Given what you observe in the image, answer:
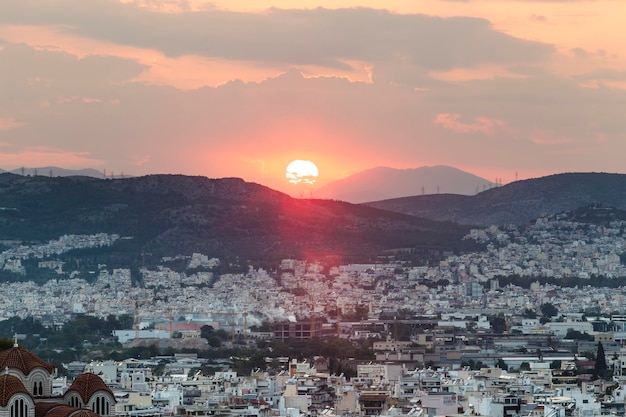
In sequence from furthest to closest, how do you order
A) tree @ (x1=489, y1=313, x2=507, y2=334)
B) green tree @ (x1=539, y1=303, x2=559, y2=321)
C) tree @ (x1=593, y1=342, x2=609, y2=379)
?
green tree @ (x1=539, y1=303, x2=559, y2=321) → tree @ (x1=489, y1=313, x2=507, y2=334) → tree @ (x1=593, y1=342, x2=609, y2=379)

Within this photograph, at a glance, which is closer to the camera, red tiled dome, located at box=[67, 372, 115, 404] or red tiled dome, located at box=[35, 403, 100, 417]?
red tiled dome, located at box=[35, 403, 100, 417]

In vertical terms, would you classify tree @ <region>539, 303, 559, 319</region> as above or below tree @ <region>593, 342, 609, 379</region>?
above

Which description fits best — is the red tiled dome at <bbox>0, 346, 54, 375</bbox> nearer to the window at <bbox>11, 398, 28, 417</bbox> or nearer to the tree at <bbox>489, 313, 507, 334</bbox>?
the window at <bbox>11, 398, 28, 417</bbox>

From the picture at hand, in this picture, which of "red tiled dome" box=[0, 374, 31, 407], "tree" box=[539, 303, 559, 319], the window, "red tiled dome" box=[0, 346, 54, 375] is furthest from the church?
"tree" box=[539, 303, 559, 319]

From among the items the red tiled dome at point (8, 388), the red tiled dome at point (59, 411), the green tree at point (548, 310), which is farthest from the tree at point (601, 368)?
the red tiled dome at point (8, 388)

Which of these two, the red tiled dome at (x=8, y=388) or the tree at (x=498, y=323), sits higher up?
the tree at (x=498, y=323)

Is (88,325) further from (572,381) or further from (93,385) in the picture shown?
(93,385)

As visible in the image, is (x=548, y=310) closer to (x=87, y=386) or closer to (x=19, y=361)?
(x=87, y=386)

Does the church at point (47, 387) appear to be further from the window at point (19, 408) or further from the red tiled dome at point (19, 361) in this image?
the window at point (19, 408)
